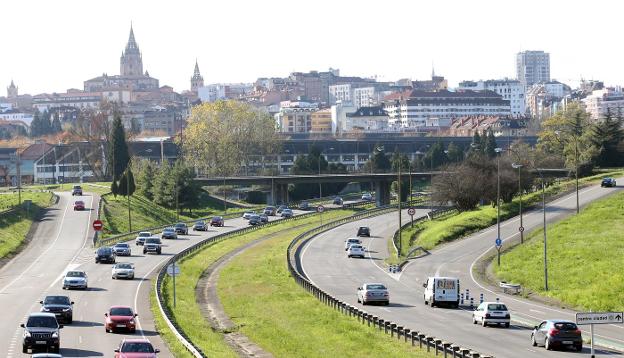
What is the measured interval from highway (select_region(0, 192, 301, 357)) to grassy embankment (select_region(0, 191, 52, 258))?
121 centimetres

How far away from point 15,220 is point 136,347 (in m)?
81.1

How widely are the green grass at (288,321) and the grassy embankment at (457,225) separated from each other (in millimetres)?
24534

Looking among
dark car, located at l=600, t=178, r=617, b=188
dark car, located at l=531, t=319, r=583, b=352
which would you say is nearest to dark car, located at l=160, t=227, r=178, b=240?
dark car, located at l=600, t=178, r=617, b=188

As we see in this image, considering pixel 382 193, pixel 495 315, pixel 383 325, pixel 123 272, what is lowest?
pixel 382 193

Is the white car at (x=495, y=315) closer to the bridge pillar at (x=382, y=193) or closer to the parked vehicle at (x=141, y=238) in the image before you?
the parked vehicle at (x=141, y=238)

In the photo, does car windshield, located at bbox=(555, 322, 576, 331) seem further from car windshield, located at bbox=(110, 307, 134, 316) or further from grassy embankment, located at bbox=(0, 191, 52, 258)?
grassy embankment, located at bbox=(0, 191, 52, 258)

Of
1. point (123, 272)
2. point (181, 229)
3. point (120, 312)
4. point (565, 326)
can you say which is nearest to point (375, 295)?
point (120, 312)

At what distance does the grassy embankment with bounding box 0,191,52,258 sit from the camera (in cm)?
10276

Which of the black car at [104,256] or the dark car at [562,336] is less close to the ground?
the dark car at [562,336]

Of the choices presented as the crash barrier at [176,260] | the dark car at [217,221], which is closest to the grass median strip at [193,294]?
the crash barrier at [176,260]

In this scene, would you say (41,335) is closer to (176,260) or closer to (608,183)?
(176,260)

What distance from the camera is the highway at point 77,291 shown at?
48.7 meters

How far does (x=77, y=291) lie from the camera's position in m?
70.6

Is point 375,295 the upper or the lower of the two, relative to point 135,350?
lower
